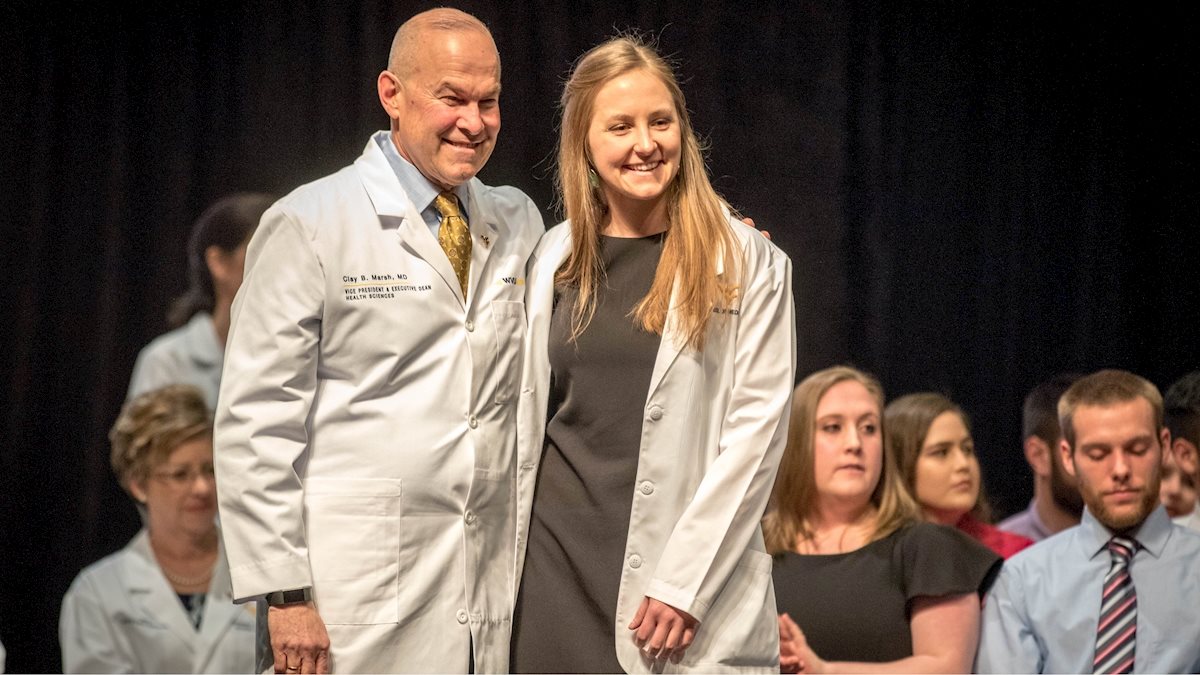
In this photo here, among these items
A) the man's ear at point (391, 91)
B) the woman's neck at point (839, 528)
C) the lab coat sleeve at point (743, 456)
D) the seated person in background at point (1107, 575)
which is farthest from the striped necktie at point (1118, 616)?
the man's ear at point (391, 91)

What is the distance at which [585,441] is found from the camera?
258 cm

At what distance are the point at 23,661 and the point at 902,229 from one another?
9.79 feet

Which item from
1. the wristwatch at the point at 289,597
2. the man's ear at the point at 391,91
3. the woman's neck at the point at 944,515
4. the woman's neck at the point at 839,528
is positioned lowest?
the woman's neck at the point at 944,515

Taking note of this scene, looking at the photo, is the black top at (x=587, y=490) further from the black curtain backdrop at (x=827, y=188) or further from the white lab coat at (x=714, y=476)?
the black curtain backdrop at (x=827, y=188)

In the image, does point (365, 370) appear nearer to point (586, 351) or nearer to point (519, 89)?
point (586, 351)

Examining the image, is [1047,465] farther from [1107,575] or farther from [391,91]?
[391,91]

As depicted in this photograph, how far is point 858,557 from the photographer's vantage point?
10.9 ft

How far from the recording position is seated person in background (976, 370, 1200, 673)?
131 inches

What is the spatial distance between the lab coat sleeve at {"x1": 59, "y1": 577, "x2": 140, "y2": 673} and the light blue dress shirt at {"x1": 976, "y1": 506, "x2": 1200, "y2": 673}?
95.8 inches

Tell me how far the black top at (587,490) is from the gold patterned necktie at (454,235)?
22 centimetres

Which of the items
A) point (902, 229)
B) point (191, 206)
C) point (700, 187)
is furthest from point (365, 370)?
point (902, 229)

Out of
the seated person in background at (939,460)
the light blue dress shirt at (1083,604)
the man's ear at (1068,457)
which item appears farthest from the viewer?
the seated person in background at (939,460)

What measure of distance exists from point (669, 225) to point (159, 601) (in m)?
2.20

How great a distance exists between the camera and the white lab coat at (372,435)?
7.95 ft
